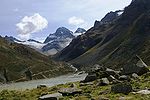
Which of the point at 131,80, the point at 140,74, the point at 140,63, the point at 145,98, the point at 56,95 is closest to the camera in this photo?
the point at 145,98

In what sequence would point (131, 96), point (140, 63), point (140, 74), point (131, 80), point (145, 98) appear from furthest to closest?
1. point (140, 63)
2. point (140, 74)
3. point (131, 80)
4. point (131, 96)
5. point (145, 98)

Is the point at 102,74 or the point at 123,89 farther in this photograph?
the point at 102,74

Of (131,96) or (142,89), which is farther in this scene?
(142,89)

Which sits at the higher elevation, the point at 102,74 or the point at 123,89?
the point at 102,74

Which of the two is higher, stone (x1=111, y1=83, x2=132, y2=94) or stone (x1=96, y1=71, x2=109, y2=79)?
stone (x1=96, y1=71, x2=109, y2=79)

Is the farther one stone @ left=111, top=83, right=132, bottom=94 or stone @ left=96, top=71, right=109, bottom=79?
stone @ left=96, top=71, right=109, bottom=79

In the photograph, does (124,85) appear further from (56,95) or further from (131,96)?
(56,95)

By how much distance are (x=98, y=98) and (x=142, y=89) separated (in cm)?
516

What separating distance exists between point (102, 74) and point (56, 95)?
18138 millimetres

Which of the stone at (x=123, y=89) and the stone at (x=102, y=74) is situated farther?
the stone at (x=102, y=74)

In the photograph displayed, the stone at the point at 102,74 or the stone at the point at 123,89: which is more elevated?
the stone at the point at 102,74

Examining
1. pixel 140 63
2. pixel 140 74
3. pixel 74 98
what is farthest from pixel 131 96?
pixel 140 63

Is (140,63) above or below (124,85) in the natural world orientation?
above

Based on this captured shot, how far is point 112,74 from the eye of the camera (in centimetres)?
4759
